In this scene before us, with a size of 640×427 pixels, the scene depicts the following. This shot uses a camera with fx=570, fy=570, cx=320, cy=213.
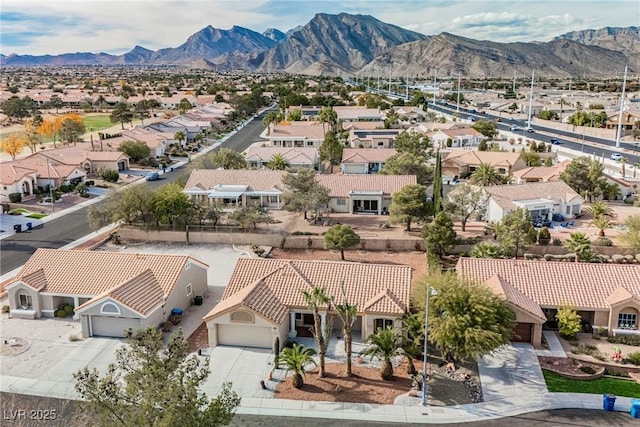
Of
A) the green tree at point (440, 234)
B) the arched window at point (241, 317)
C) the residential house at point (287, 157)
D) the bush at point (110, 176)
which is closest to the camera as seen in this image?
the arched window at point (241, 317)

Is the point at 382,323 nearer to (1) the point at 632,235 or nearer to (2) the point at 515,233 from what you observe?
(2) the point at 515,233

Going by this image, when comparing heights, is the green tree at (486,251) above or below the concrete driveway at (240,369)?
above

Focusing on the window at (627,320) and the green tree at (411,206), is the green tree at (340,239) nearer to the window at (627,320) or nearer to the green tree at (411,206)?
the green tree at (411,206)

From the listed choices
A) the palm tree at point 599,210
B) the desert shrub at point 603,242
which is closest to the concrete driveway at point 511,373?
the desert shrub at point 603,242

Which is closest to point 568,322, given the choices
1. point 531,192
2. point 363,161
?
point 531,192

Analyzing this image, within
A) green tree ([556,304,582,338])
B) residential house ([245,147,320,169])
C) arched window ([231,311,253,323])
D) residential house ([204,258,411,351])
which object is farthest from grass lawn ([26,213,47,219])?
green tree ([556,304,582,338])

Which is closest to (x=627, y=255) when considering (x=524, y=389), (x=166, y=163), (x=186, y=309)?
(x=524, y=389)
